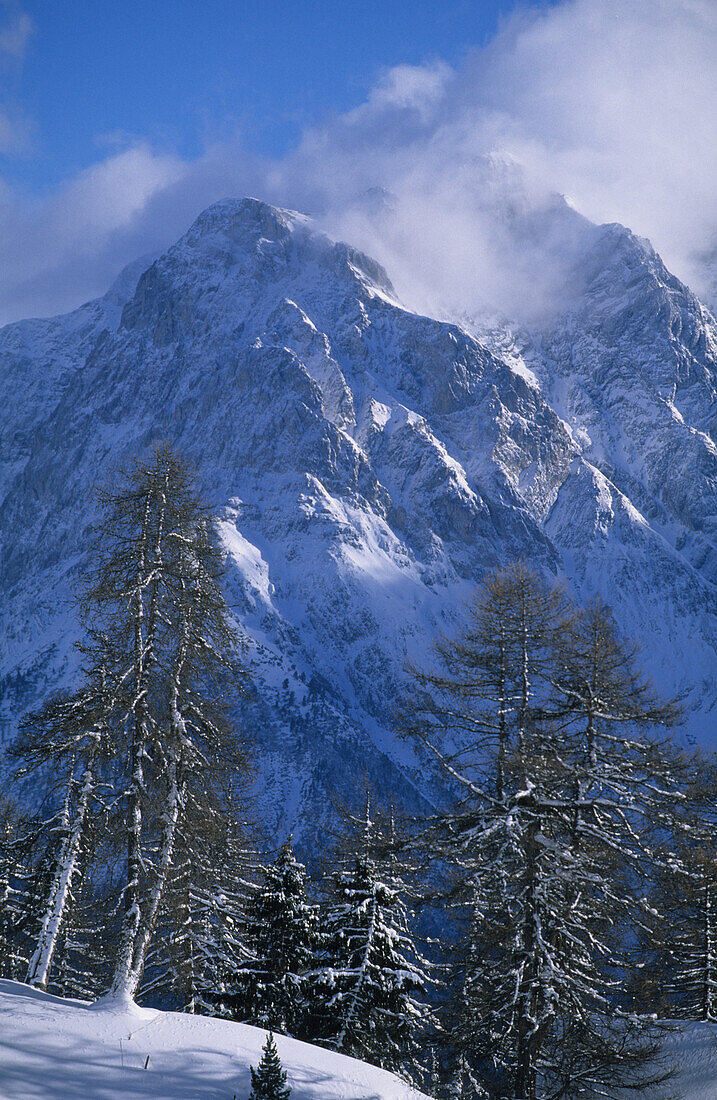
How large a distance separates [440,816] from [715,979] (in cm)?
1243

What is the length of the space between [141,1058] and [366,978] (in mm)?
8635

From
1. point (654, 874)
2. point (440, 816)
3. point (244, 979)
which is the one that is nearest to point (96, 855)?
point (244, 979)

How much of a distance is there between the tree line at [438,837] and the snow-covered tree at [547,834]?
5 centimetres

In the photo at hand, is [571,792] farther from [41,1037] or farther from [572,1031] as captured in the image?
[41,1037]

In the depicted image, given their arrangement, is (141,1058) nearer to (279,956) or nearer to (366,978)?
(366,978)

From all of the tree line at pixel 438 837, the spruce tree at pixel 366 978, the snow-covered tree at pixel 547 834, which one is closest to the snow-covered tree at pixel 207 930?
the tree line at pixel 438 837

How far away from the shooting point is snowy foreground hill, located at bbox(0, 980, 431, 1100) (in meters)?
9.59

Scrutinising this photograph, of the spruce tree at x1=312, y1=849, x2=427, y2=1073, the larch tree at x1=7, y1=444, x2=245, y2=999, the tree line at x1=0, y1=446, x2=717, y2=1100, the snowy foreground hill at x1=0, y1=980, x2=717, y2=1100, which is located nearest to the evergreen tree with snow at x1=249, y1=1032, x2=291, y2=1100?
the snowy foreground hill at x1=0, y1=980, x2=717, y2=1100

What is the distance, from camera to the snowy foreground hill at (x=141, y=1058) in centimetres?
959

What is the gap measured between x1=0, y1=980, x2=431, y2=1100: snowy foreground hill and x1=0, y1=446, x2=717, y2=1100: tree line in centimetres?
127

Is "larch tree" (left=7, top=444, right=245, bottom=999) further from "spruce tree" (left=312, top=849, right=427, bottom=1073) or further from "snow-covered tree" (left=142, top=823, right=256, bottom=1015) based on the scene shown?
"spruce tree" (left=312, top=849, right=427, bottom=1073)

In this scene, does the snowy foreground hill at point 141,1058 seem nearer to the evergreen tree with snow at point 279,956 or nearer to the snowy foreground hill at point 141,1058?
the snowy foreground hill at point 141,1058

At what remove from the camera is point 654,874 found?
517 inches

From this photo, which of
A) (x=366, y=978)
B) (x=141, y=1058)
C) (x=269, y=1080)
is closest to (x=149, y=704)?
(x=141, y=1058)
